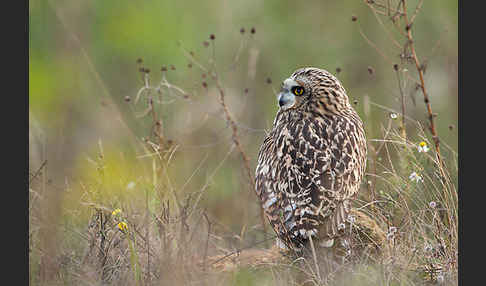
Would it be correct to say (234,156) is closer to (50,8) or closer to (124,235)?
(50,8)

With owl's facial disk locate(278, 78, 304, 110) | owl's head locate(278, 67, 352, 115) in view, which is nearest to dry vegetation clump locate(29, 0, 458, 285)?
owl's head locate(278, 67, 352, 115)

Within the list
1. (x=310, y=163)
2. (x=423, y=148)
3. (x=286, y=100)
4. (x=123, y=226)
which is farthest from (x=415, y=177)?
(x=123, y=226)

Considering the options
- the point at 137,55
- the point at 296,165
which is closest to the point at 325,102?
the point at 296,165

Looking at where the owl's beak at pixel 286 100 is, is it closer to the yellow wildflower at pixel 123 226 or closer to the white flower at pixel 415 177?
the white flower at pixel 415 177

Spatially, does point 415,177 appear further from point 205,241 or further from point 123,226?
point 123,226

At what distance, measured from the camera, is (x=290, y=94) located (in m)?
7.23

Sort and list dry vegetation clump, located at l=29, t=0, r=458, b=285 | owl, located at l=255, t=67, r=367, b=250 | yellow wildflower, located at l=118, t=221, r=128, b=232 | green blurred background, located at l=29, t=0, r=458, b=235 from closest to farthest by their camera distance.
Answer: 1. dry vegetation clump, located at l=29, t=0, r=458, b=285
2. yellow wildflower, located at l=118, t=221, r=128, b=232
3. owl, located at l=255, t=67, r=367, b=250
4. green blurred background, located at l=29, t=0, r=458, b=235

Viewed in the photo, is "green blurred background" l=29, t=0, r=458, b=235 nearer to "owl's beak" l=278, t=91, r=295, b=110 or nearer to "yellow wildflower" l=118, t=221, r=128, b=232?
"owl's beak" l=278, t=91, r=295, b=110

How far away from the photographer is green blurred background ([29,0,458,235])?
12695 millimetres

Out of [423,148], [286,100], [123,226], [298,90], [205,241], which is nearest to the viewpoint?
[123,226]

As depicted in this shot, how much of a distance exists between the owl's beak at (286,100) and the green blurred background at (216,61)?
4.06m

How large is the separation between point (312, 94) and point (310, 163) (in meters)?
0.89

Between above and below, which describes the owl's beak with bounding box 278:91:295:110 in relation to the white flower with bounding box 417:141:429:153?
above
